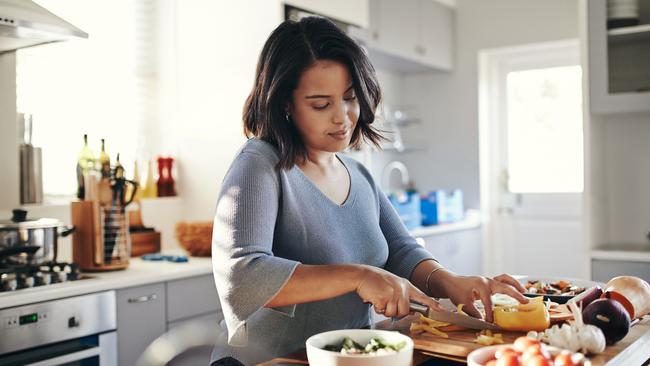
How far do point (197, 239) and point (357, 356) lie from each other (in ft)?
6.77

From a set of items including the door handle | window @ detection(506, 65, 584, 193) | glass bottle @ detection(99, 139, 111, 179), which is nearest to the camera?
glass bottle @ detection(99, 139, 111, 179)

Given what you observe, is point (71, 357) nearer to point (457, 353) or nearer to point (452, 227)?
point (457, 353)

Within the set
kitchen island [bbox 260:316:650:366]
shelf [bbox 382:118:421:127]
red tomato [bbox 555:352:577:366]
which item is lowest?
kitchen island [bbox 260:316:650:366]

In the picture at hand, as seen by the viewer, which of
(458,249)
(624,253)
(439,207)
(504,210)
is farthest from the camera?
(504,210)

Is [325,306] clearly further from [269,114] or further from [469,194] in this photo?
[469,194]

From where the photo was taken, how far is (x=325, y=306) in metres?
1.41

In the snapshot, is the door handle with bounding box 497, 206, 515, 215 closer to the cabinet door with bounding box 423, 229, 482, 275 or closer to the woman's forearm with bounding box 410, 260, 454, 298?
the cabinet door with bounding box 423, 229, 482, 275

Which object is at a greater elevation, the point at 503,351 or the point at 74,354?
the point at 503,351

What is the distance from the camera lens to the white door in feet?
Result: 15.4

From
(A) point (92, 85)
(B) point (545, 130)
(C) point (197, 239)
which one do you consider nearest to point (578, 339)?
(C) point (197, 239)

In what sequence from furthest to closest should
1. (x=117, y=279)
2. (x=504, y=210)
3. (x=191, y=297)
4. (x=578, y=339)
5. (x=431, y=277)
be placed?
(x=504, y=210)
(x=191, y=297)
(x=117, y=279)
(x=431, y=277)
(x=578, y=339)

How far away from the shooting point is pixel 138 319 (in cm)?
248

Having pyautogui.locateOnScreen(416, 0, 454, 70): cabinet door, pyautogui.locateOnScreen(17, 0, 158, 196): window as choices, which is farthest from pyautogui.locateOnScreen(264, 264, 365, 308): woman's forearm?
pyautogui.locateOnScreen(416, 0, 454, 70): cabinet door

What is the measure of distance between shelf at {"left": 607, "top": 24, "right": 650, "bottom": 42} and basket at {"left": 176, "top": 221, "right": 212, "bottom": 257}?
206 cm
